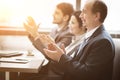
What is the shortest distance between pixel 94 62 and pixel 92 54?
61 mm

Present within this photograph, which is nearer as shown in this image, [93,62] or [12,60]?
[93,62]

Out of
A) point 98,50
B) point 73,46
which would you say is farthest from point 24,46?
point 98,50

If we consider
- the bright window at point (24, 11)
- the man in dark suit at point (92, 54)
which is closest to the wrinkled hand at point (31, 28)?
the man in dark suit at point (92, 54)

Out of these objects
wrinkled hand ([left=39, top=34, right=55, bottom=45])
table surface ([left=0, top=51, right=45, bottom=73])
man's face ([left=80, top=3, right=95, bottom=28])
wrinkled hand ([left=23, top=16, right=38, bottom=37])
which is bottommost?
table surface ([left=0, top=51, right=45, bottom=73])

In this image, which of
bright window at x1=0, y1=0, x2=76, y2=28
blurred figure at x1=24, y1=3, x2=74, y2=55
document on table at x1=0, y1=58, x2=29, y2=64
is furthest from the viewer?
bright window at x1=0, y1=0, x2=76, y2=28

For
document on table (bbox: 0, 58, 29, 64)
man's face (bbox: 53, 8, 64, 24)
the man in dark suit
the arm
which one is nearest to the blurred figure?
man's face (bbox: 53, 8, 64, 24)

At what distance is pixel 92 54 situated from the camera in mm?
1878

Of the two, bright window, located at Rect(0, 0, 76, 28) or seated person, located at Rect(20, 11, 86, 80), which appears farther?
bright window, located at Rect(0, 0, 76, 28)

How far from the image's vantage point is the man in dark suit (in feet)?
6.10

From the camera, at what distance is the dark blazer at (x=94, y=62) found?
1.85 meters

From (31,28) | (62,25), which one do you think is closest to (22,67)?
(31,28)

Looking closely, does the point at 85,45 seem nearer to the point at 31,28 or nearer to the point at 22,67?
the point at 22,67

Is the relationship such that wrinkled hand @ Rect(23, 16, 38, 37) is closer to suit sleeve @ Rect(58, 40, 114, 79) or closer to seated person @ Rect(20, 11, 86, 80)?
seated person @ Rect(20, 11, 86, 80)

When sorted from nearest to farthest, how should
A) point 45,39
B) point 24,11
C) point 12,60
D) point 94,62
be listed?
point 94,62 → point 12,60 → point 45,39 → point 24,11
